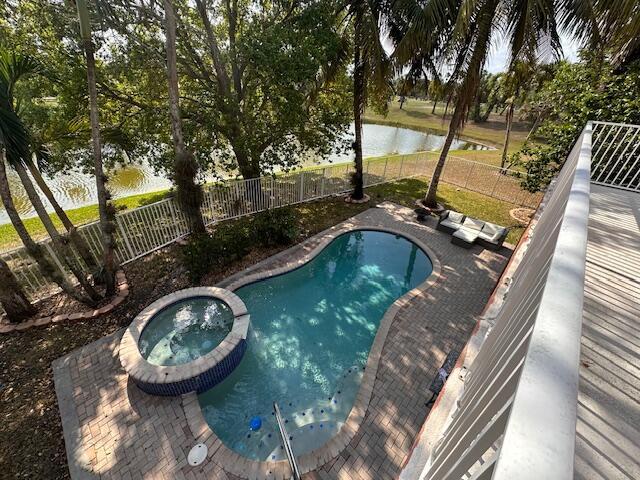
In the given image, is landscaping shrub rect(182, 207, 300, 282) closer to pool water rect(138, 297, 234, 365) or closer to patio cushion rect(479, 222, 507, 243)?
pool water rect(138, 297, 234, 365)

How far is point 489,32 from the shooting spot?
793cm

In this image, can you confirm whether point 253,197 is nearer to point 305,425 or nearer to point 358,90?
point 358,90

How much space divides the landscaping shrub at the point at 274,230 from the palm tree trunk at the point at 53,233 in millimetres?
4366

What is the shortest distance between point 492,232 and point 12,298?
13.4 metres

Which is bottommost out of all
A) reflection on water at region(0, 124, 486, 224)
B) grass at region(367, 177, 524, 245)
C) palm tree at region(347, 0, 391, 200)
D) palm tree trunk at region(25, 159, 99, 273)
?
reflection on water at region(0, 124, 486, 224)

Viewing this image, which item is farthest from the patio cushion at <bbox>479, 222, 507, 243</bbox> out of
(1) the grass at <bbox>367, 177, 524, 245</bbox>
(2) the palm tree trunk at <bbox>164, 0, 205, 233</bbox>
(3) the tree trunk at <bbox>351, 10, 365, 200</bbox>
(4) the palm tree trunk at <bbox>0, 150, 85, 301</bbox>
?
(4) the palm tree trunk at <bbox>0, 150, 85, 301</bbox>

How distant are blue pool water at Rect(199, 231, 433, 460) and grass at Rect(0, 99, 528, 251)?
576 cm

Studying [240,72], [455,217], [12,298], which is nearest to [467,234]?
[455,217]

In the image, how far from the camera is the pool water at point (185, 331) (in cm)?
570

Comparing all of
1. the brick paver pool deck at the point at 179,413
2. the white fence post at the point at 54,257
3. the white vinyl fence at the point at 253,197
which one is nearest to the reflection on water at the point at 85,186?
the white vinyl fence at the point at 253,197

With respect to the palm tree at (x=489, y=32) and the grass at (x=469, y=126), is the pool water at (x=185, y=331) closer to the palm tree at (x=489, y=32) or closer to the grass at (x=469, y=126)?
the palm tree at (x=489, y=32)

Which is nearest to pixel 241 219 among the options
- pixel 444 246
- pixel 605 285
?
pixel 444 246

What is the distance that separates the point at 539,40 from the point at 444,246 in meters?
6.27

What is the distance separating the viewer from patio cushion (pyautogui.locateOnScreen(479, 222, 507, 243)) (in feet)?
31.3
